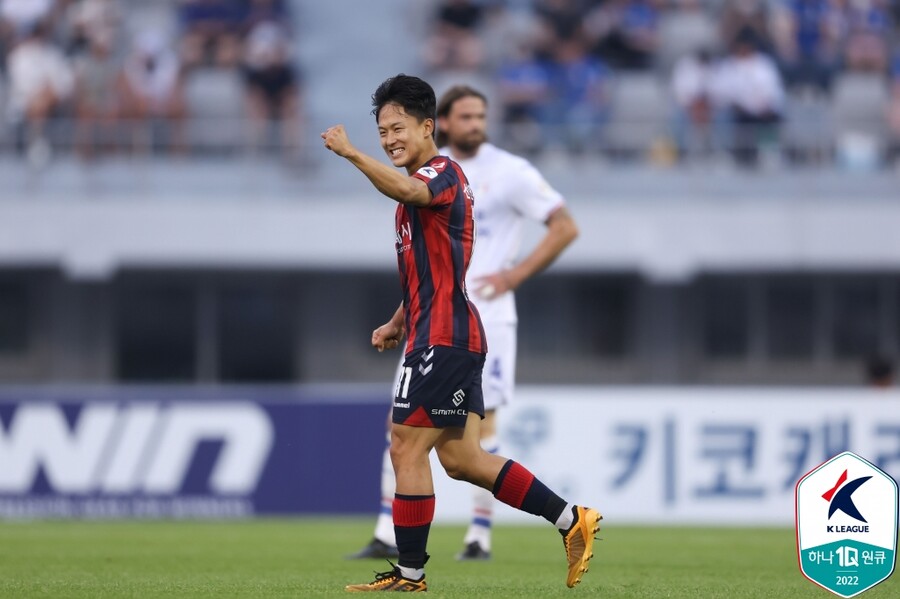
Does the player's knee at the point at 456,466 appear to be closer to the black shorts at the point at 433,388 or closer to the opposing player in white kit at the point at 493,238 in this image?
the black shorts at the point at 433,388

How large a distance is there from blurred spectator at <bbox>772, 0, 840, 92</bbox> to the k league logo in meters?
14.8

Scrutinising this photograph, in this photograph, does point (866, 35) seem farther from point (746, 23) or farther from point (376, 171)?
point (376, 171)

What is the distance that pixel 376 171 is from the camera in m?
6.28

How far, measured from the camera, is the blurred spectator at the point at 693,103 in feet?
63.3

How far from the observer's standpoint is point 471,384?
6758mm

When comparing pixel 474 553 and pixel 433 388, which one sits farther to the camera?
pixel 474 553

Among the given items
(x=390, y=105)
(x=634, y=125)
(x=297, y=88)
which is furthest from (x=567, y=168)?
(x=390, y=105)

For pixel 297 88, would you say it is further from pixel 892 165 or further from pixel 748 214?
pixel 892 165

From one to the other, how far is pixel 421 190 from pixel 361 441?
820cm

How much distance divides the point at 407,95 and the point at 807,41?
1550cm

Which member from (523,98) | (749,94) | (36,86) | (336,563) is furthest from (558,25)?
(336,563)

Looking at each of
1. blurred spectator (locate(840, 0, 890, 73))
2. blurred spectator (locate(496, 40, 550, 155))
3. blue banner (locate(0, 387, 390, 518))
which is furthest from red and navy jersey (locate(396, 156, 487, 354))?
blurred spectator (locate(840, 0, 890, 73))

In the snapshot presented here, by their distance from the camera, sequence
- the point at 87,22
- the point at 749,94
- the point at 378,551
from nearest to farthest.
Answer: the point at 378,551 → the point at 749,94 → the point at 87,22

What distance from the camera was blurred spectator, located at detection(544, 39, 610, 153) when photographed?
19109 mm
